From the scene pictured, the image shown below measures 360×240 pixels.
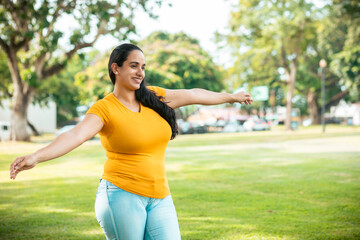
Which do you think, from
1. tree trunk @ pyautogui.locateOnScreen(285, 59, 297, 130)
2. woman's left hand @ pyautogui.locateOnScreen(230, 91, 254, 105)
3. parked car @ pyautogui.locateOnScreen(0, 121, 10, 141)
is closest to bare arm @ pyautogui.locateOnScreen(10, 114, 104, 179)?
woman's left hand @ pyautogui.locateOnScreen(230, 91, 254, 105)

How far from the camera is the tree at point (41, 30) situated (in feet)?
68.9

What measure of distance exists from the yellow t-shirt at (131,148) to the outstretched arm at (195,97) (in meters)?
0.45

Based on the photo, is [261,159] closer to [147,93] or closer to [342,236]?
[342,236]

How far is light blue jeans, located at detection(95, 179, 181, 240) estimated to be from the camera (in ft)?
8.19

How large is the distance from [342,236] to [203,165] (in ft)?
24.8

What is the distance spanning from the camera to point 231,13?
33969mm

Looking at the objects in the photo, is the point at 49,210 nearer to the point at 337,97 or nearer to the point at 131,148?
the point at 131,148

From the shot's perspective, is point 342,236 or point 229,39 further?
point 229,39

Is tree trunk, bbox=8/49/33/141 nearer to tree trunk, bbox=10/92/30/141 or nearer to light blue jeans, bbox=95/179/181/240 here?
tree trunk, bbox=10/92/30/141

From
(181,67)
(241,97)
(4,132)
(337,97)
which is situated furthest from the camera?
(337,97)

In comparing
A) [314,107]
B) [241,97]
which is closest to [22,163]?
[241,97]

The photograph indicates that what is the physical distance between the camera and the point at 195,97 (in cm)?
314

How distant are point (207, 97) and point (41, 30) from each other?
66.4ft

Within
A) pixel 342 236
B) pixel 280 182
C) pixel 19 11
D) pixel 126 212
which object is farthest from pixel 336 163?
pixel 19 11
